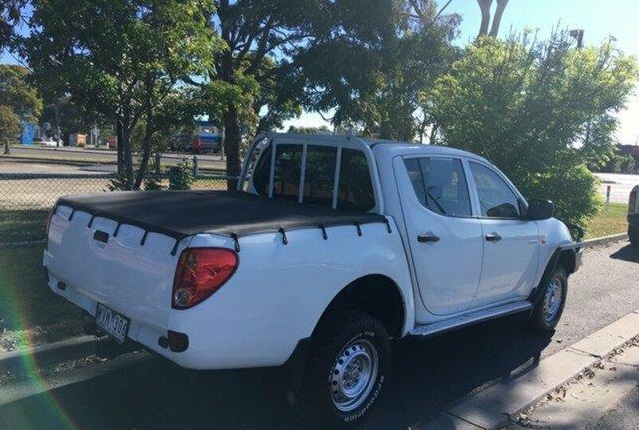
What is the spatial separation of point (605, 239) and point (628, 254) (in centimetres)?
127

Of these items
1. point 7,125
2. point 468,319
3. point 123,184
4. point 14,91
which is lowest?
point 468,319

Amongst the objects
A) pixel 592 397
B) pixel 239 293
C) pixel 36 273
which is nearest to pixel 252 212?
pixel 239 293

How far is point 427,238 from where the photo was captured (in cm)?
420

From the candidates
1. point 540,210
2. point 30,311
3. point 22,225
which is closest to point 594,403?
point 540,210

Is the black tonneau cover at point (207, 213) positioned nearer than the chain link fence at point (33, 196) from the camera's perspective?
Yes

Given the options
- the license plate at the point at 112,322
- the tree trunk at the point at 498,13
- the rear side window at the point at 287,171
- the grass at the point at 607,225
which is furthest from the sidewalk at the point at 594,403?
the tree trunk at the point at 498,13

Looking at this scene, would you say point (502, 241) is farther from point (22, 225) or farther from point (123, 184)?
point (22, 225)

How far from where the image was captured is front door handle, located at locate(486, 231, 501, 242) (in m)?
4.83

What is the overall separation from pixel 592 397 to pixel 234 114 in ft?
41.8

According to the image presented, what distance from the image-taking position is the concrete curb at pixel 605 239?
12.1 meters

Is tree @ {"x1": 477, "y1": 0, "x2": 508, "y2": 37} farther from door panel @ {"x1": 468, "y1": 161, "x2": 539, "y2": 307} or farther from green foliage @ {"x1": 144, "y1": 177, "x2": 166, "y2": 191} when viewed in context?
door panel @ {"x1": 468, "y1": 161, "x2": 539, "y2": 307}

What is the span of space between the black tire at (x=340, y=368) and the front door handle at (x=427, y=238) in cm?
67

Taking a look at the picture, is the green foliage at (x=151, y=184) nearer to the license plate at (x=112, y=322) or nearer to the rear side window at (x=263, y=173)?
the rear side window at (x=263, y=173)

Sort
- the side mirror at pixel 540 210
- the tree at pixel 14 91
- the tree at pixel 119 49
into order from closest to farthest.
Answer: the side mirror at pixel 540 210, the tree at pixel 119 49, the tree at pixel 14 91
